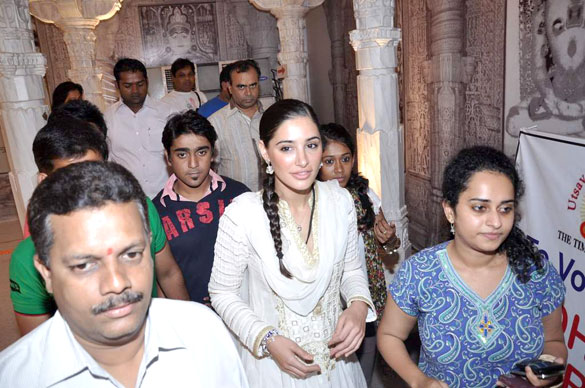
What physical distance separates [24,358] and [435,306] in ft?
4.29

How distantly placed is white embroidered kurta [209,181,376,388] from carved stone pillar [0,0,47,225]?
8.82ft

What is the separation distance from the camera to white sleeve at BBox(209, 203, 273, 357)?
1.67 meters

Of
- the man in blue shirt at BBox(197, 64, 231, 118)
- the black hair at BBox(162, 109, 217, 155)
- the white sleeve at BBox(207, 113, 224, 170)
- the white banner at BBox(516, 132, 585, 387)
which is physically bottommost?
the white banner at BBox(516, 132, 585, 387)

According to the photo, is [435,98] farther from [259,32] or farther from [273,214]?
[259,32]

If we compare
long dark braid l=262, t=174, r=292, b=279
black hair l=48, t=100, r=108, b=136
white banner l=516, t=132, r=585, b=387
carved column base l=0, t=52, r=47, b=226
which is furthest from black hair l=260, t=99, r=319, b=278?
carved column base l=0, t=52, r=47, b=226

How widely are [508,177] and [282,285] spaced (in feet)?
3.04

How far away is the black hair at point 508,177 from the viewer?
1.62 m

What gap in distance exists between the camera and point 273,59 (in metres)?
10.2

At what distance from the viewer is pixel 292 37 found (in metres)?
6.58

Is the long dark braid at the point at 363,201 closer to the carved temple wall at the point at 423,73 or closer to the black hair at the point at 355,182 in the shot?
the black hair at the point at 355,182

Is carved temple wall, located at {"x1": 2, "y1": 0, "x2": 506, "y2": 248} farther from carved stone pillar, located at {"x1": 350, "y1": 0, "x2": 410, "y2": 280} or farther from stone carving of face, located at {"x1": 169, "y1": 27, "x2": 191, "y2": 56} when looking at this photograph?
carved stone pillar, located at {"x1": 350, "y1": 0, "x2": 410, "y2": 280}

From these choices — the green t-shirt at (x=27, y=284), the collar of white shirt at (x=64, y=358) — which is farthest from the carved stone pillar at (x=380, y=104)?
the collar of white shirt at (x=64, y=358)

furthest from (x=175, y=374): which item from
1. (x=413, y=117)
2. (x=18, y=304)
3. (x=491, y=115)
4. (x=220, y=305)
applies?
(x=413, y=117)

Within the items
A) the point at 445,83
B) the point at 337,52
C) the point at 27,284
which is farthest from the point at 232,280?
the point at 337,52
